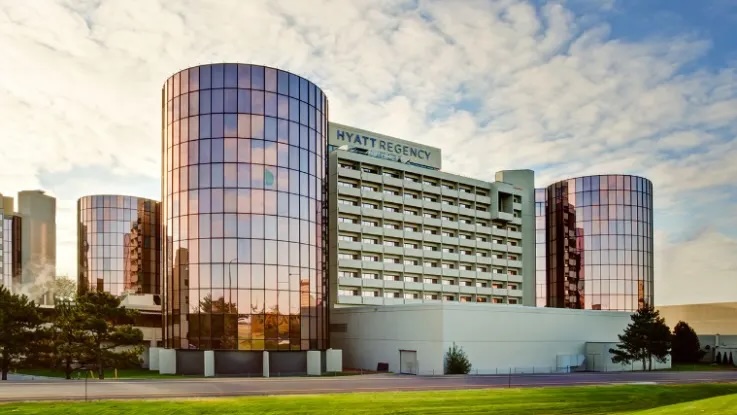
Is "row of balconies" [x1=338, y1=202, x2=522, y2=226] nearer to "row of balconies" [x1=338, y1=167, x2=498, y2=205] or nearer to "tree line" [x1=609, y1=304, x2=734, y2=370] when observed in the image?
"row of balconies" [x1=338, y1=167, x2=498, y2=205]

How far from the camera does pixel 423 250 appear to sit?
11756 centimetres

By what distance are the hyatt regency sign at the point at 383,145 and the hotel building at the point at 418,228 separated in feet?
0.60

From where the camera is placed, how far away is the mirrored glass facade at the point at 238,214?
7669cm

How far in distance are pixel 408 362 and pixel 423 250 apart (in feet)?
126

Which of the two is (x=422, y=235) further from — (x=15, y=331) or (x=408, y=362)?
(x=15, y=331)

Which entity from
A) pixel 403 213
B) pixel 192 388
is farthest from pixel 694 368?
pixel 192 388

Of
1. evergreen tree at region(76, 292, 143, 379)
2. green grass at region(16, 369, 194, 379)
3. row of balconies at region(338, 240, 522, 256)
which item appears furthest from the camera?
row of balconies at region(338, 240, 522, 256)

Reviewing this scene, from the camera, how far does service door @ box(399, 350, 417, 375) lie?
8025 cm

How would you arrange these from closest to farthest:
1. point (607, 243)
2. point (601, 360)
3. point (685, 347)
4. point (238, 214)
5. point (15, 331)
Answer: point (15, 331) → point (238, 214) → point (601, 360) → point (685, 347) → point (607, 243)

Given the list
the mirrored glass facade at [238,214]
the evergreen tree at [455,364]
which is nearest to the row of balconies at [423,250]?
the mirrored glass facade at [238,214]

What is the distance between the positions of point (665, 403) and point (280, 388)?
97.2 ft

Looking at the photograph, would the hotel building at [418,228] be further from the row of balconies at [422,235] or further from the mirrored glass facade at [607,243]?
the mirrored glass facade at [607,243]

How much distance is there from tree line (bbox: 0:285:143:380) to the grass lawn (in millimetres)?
25835

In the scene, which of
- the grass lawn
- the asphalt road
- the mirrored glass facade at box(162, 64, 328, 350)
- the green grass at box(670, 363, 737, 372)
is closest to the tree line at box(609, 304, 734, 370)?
the green grass at box(670, 363, 737, 372)
